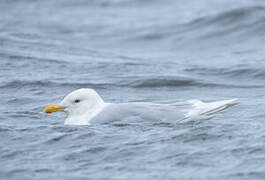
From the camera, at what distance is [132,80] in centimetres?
1169

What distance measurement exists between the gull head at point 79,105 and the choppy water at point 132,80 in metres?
0.26

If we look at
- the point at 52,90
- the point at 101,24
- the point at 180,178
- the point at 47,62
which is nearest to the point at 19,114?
the point at 52,90

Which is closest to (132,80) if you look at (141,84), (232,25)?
(141,84)

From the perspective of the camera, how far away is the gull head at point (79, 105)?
27.6 ft

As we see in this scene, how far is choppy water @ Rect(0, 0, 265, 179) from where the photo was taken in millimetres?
6520

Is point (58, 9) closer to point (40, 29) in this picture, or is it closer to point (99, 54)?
point (40, 29)

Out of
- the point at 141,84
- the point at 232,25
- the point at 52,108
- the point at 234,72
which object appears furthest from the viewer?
the point at 232,25

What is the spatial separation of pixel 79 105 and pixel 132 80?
3359 mm

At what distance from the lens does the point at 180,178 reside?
6.05 meters

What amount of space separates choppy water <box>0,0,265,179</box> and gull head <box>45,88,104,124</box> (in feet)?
0.85

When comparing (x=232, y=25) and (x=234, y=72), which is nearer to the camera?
(x=234, y=72)

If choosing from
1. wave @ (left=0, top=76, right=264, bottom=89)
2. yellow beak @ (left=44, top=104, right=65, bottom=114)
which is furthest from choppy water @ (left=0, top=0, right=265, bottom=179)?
yellow beak @ (left=44, top=104, right=65, bottom=114)

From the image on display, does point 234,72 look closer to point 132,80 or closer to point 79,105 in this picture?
point 132,80

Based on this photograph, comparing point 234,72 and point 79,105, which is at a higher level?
point 79,105
